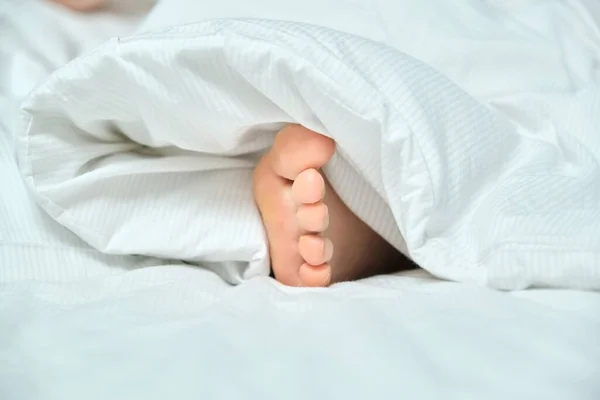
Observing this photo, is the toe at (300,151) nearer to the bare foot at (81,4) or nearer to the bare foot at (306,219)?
the bare foot at (306,219)

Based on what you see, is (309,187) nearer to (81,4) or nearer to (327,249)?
(327,249)

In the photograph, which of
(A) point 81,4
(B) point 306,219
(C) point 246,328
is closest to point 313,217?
(B) point 306,219

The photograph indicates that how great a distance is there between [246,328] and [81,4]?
0.69 meters

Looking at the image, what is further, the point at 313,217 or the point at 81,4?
the point at 81,4

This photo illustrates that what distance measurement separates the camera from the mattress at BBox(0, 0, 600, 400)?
16.8 inches

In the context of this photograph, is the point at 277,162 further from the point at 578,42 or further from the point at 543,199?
the point at 578,42

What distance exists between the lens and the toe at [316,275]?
1.99ft

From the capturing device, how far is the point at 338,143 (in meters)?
0.58

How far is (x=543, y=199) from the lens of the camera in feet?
1.88

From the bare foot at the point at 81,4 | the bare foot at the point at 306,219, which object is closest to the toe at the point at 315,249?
the bare foot at the point at 306,219

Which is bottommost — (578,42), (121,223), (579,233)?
(121,223)

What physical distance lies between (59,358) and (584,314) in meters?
0.38

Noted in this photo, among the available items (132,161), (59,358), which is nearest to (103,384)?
(59,358)

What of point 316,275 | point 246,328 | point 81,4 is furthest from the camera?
point 81,4
